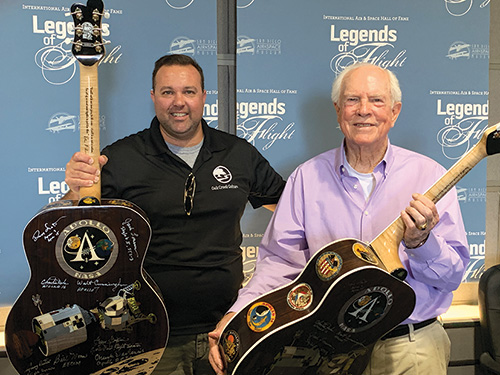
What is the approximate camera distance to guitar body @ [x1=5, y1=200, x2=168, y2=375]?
1.76 meters

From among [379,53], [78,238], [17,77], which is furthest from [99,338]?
[379,53]

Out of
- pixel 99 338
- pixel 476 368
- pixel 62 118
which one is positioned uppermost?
pixel 62 118

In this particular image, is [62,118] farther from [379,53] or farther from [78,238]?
[379,53]

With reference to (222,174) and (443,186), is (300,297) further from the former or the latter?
(222,174)

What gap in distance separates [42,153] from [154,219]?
890mm

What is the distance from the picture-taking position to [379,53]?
2877 millimetres

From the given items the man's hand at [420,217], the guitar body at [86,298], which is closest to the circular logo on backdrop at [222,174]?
the guitar body at [86,298]

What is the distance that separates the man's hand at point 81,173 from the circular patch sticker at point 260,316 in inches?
28.4

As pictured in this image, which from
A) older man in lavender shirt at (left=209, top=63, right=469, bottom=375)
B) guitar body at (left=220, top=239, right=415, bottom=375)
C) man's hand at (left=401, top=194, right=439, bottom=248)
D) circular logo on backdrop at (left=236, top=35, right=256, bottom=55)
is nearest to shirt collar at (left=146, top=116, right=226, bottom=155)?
older man in lavender shirt at (left=209, top=63, right=469, bottom=375)

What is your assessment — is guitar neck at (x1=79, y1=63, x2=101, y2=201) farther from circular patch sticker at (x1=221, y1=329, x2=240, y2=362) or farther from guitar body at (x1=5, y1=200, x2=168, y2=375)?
circular patch sticker at (x1=221, y1=329, x2=240, y2=362)

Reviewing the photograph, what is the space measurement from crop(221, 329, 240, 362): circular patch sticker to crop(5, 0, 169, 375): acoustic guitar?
31cm

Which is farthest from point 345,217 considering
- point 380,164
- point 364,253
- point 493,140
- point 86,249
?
point 86,249

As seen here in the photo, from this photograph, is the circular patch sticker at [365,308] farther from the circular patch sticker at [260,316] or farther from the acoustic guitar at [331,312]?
the circular patch sticker at [260,316]

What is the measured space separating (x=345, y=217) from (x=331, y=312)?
46 cm
